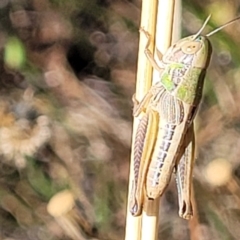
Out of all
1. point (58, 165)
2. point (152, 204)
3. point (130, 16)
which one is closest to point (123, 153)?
point (58, 165)

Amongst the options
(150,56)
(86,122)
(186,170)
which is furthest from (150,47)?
(86,122)

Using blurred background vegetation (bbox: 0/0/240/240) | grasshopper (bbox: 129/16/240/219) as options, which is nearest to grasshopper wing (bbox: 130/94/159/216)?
grasshopper (bbox: 129/16/240/219)

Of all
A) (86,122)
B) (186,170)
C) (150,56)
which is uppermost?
(150,56)

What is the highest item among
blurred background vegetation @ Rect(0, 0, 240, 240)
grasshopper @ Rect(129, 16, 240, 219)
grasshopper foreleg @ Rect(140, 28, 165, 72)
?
grasshopper foreleg @ Rect(140, 28, 165, 72)

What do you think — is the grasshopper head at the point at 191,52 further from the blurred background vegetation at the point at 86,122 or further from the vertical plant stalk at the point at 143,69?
the blurred background vegetation at the point at 86,122

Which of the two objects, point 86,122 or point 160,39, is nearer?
point 160,39

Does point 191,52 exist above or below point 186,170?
above

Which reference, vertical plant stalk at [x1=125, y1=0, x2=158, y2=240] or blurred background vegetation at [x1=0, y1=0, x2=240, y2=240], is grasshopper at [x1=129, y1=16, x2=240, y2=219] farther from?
blurred background vegetation at [x1=0, y1=0, x2=240, y2=240]

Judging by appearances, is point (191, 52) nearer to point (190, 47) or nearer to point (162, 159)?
point (190, 47)
